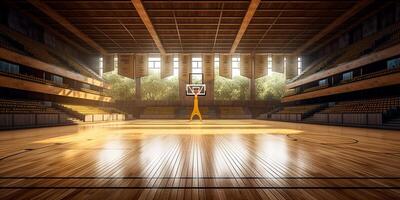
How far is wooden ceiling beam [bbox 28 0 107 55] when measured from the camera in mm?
19455

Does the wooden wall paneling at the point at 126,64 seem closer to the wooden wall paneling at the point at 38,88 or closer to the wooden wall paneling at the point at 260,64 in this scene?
the wooden wall paneling at the point at 38,88

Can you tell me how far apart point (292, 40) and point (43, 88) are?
25.3m

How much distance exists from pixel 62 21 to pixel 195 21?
1192cm

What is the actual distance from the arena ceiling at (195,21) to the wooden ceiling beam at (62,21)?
0.33 metres

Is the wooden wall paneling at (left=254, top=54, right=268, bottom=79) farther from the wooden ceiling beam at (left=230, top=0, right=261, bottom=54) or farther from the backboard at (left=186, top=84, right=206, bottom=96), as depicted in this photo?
the backboard at (left=186, top=84, right=206, bottom=96)

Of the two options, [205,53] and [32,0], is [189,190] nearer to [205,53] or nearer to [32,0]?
[32,0]

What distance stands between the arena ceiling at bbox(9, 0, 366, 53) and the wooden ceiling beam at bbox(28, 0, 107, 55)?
0.33 m

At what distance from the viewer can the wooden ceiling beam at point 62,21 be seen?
1945 cm

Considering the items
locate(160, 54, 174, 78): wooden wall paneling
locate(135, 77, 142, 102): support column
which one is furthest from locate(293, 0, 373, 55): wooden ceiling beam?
locate(135, 77, 142, 102): support column

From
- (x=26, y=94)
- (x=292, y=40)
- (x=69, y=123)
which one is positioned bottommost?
(x=69, y=123)

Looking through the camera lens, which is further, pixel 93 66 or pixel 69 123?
pixel 93 66

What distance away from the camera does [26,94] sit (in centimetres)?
2108

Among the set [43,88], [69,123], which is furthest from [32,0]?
[69,123]

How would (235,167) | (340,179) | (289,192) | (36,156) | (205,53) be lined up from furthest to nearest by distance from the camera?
(205,53)
(36,156)
(235,167)
(340,179)
(289,192)
